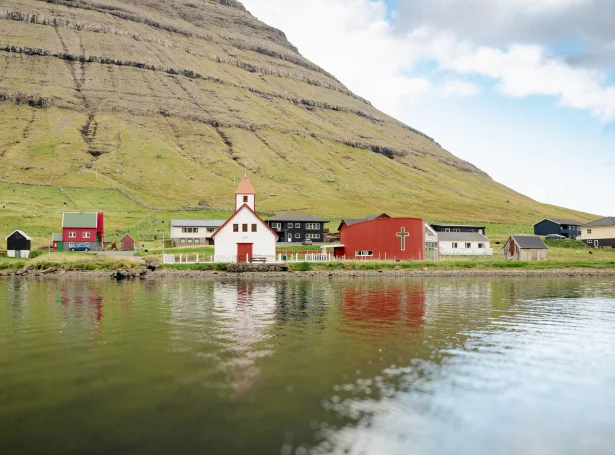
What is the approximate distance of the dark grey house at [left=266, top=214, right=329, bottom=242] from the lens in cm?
12700

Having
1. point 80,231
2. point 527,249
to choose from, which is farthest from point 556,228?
point 80,231

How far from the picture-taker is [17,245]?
8781cm

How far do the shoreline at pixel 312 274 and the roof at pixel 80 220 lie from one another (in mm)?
30966

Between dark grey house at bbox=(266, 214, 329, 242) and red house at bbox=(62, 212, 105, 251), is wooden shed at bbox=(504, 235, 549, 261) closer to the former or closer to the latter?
dark grey house at bbox=(266, 214, 329, 242)

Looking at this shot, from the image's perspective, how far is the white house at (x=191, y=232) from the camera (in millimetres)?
114188

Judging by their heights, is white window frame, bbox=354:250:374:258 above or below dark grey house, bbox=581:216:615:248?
below

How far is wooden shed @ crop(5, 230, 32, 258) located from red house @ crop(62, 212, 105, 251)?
44.5 ft

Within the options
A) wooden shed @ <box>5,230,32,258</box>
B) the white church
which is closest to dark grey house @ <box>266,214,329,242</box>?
the white church

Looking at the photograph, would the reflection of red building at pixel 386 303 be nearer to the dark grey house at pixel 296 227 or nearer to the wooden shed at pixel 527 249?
the wooden shed at pixel 527 249

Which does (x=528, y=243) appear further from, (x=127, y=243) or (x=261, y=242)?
(x=127, y=243)

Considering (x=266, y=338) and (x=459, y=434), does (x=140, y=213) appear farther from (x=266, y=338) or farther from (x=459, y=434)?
(x=459, y=434)

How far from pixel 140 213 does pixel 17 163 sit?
236 feet

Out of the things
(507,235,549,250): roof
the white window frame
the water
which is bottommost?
the water

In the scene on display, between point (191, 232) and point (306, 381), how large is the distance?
102m
